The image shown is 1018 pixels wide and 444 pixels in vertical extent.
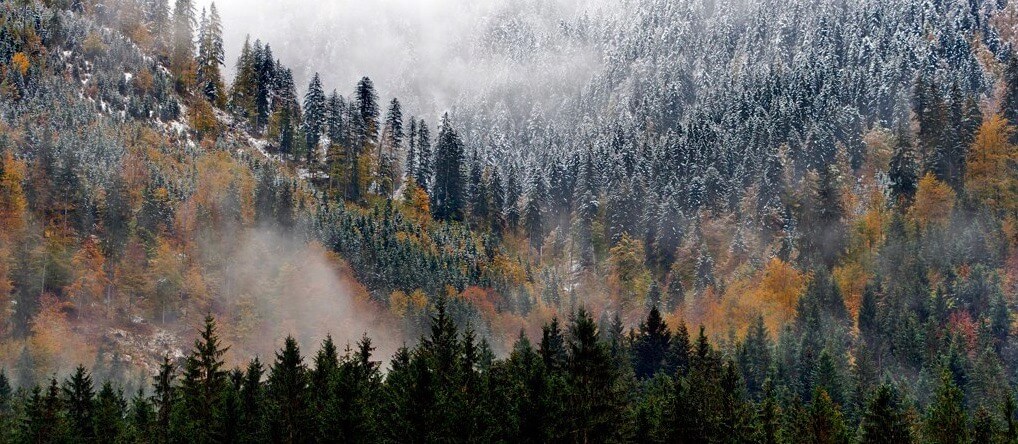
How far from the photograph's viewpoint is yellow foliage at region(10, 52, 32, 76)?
14400cm

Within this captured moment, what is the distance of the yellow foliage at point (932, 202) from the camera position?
12263 centimetres

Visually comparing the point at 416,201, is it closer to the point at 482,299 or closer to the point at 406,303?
the point at 482,299

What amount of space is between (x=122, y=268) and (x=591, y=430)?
8935 centimetres

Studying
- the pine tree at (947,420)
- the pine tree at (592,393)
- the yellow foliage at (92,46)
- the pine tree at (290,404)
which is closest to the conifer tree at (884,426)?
the pine tree at (947,420)

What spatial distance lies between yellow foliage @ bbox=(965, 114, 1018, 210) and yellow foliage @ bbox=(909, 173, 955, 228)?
330 centimetres

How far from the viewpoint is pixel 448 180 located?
178m

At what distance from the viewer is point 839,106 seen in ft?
519

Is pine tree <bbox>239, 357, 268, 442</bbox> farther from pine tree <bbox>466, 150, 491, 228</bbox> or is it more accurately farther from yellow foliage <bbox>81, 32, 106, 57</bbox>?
yellow foliage <bbox>81, 32, 106, 57</bbox>

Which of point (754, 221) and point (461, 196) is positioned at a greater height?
point (461, 196)

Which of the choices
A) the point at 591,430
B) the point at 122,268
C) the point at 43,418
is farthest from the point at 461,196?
the point at 591,430

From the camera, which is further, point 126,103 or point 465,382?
point 126,103

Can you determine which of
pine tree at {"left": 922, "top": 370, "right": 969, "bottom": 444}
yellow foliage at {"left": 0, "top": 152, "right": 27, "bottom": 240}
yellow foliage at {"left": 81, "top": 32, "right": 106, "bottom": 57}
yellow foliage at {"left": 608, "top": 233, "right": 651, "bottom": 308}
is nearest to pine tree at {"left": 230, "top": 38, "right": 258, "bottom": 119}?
yellow foliage at {"left": 81, "top": 32, "right": 106, "bottom": 57}

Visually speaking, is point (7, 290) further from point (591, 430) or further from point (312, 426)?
point (591, 430)

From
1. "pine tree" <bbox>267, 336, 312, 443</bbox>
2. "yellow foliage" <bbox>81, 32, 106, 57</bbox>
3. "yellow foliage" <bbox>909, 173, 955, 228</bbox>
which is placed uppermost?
"yellow foliage" <bbox>81, 32, 106, 57</bbox>
